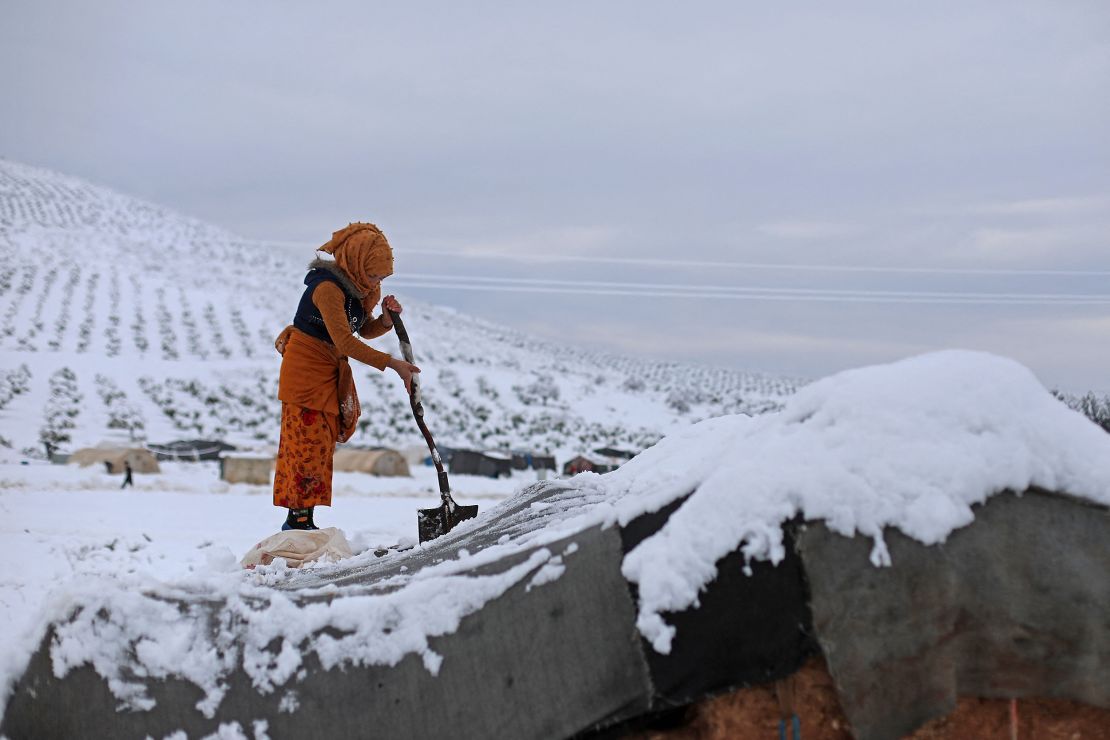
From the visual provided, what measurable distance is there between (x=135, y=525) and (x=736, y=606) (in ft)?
21.6

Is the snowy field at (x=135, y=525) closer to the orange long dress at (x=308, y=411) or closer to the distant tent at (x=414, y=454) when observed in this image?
the orange long dress at (x=308, y=411)

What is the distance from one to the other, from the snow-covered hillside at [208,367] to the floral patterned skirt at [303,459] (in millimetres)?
12805

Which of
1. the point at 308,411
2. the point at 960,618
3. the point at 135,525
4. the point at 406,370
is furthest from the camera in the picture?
the point at 135,525

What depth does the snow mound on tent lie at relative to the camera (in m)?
1.83

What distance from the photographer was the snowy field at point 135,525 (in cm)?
398

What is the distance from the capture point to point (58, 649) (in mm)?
2068

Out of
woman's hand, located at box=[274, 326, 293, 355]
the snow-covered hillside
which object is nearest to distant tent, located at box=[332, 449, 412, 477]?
the snow-covered hillside

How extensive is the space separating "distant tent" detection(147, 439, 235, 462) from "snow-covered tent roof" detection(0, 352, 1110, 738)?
1439cm

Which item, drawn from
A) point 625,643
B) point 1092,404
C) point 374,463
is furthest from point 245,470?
point 625,643

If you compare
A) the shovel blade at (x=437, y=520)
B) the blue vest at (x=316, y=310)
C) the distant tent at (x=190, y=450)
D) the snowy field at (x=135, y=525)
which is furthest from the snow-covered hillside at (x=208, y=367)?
the shovel blade at (x=437, y=520)

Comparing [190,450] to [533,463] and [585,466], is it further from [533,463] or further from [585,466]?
[585,466]

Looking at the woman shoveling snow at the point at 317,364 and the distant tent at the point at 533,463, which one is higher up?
the woman shoveling snow at the point at 317,364

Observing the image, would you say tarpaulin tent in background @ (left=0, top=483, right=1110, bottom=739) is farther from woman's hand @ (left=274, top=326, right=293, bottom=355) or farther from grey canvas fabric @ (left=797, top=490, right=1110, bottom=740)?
woman's hand @ (left=274, top=326, right=293, bottom=355)

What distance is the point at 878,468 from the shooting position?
1.88m
